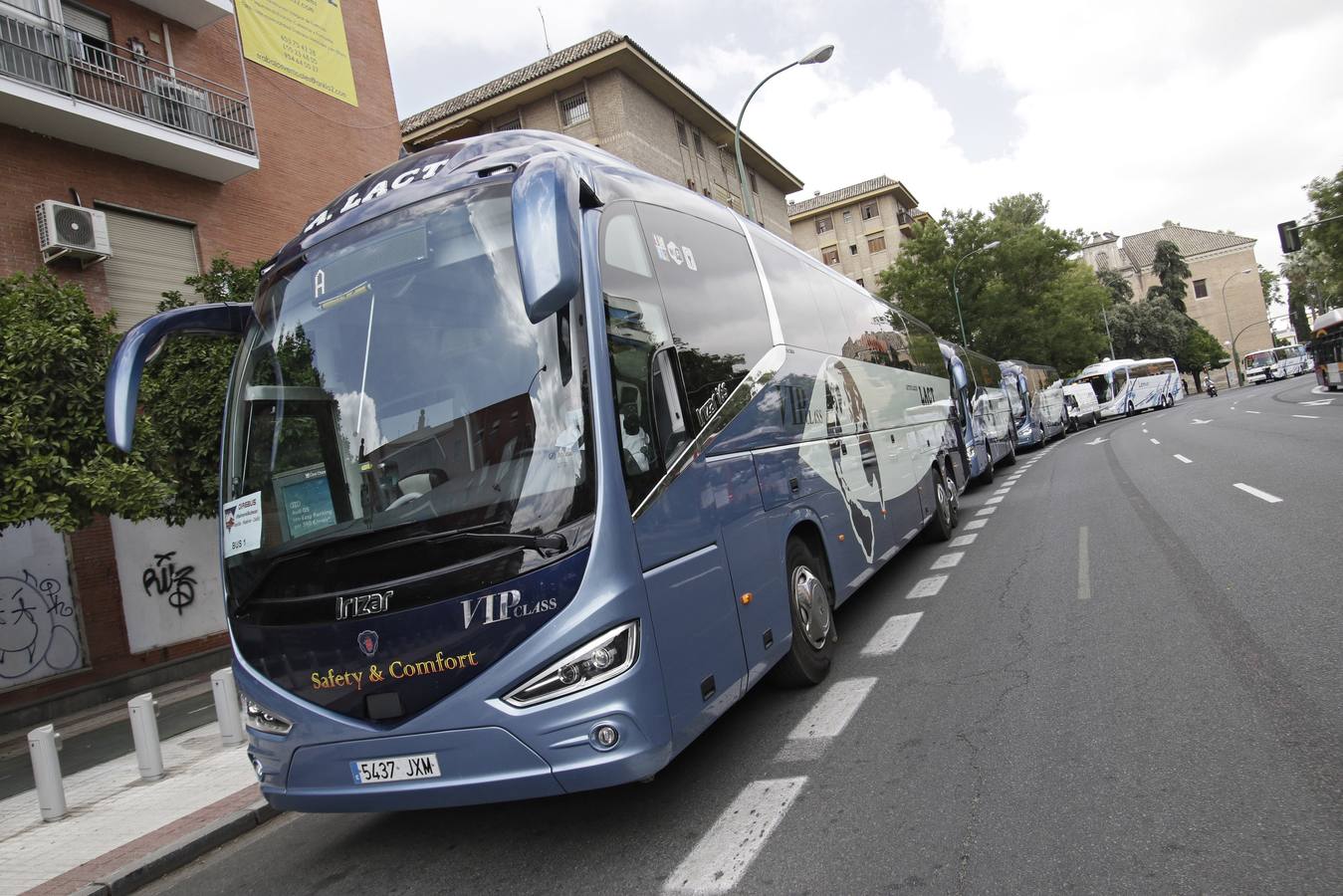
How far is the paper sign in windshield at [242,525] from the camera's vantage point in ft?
12.8

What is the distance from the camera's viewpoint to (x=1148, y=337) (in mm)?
78625

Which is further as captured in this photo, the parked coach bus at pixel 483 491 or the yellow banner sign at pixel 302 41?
the yellow banner sign at pixel 302 41

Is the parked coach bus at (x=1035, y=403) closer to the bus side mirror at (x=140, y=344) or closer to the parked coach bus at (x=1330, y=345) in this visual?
the parked coach bus at (x=1330, y=345)

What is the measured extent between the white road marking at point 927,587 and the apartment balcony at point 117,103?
1259 centimetres

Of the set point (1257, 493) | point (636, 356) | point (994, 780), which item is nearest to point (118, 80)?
point (636, 356)

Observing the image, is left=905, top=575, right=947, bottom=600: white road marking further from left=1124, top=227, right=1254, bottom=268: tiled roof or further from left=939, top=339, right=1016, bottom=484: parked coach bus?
left=1124, top=227, right=1254, bottom=268: tiled roof

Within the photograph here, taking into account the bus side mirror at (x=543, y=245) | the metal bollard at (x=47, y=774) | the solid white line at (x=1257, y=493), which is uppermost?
the bus side mirror at (x=543, y=245)

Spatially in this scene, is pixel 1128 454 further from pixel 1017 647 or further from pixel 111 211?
pixel 111 211

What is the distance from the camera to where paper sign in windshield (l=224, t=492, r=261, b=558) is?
3.91m

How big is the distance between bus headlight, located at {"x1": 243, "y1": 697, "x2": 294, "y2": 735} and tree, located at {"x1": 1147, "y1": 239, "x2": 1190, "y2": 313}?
93255 millimetres

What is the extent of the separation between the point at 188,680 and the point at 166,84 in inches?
369

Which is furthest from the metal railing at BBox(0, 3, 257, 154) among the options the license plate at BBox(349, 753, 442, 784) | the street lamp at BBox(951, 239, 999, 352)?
the street lamp at BBox(951, 239, 999, 352)

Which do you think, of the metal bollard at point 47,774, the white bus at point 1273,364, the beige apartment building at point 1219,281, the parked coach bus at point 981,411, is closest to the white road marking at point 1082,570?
the parked coach bus at point 981,411

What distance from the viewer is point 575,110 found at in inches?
1168
